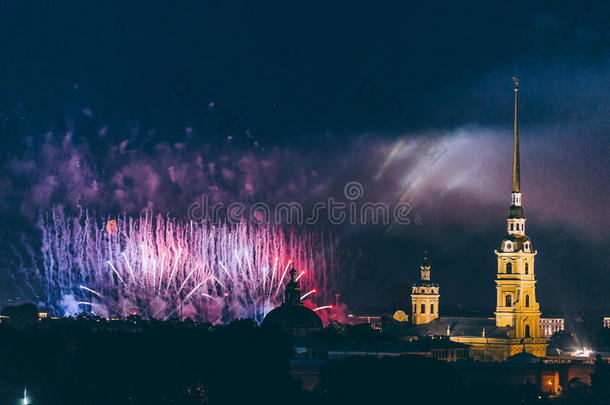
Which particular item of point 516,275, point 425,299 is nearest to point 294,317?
point 516,275

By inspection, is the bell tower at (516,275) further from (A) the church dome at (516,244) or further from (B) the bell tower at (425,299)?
Result: (B) the bell tower at (425,299)

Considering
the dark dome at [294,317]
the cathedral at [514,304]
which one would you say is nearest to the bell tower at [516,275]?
the cathedral at [514,304]

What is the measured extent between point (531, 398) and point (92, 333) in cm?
3233

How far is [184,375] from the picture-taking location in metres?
98.6

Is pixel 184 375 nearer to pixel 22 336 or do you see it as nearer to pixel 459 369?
pixel 22 336

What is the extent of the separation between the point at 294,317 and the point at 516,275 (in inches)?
873

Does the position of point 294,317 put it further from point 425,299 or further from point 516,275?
point 425,299

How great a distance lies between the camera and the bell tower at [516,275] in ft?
496

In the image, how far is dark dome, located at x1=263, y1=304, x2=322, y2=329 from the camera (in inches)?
5763

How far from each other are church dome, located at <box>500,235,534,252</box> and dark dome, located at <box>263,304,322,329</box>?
19.4 metres

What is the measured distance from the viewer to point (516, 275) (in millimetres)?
151875

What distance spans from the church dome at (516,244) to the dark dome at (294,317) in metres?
19.4

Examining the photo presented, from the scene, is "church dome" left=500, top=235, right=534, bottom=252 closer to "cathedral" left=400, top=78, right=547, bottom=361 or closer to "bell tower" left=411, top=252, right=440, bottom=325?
"cathedral" left=400, top=78, right=547, bottom=361

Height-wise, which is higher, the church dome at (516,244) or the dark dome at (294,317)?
the church dome at (516,244)
